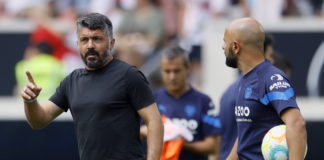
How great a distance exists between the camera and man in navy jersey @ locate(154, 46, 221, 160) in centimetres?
808

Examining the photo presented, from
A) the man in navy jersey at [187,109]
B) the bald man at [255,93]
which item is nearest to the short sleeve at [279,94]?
the bald man at [255,93]

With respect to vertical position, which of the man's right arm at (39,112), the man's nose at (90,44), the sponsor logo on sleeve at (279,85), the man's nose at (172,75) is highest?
the man's nose at (90,44)

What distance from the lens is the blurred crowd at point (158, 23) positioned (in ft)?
40.8

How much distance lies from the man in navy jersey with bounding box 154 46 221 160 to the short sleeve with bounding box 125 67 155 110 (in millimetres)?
2010

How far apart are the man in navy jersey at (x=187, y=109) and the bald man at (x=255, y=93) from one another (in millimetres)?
1905

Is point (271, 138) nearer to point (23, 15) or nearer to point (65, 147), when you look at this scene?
point (65, 147)

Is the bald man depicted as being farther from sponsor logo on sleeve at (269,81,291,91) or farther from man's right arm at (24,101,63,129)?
man's right arm at (24,101,63,129)

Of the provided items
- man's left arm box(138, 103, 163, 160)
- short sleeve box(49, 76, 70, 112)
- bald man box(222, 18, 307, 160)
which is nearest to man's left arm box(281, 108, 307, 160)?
bald man box(222, 18, 307, 160)

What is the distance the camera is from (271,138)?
18.8 ft

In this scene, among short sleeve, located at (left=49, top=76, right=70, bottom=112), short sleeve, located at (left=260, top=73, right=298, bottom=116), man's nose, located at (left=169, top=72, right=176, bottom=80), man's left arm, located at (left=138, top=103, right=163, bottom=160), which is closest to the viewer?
short sleeve, located at (left=260, top=73, right=298, bottom=116)

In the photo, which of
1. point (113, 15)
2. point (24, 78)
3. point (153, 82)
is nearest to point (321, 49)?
point (153, 82)

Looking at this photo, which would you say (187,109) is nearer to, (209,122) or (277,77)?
(209,122)

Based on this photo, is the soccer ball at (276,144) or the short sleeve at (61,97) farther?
the short sleeve at (61,97)

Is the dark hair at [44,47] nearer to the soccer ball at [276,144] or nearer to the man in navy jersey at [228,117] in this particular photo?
the man in navy jersey at [228,117]
